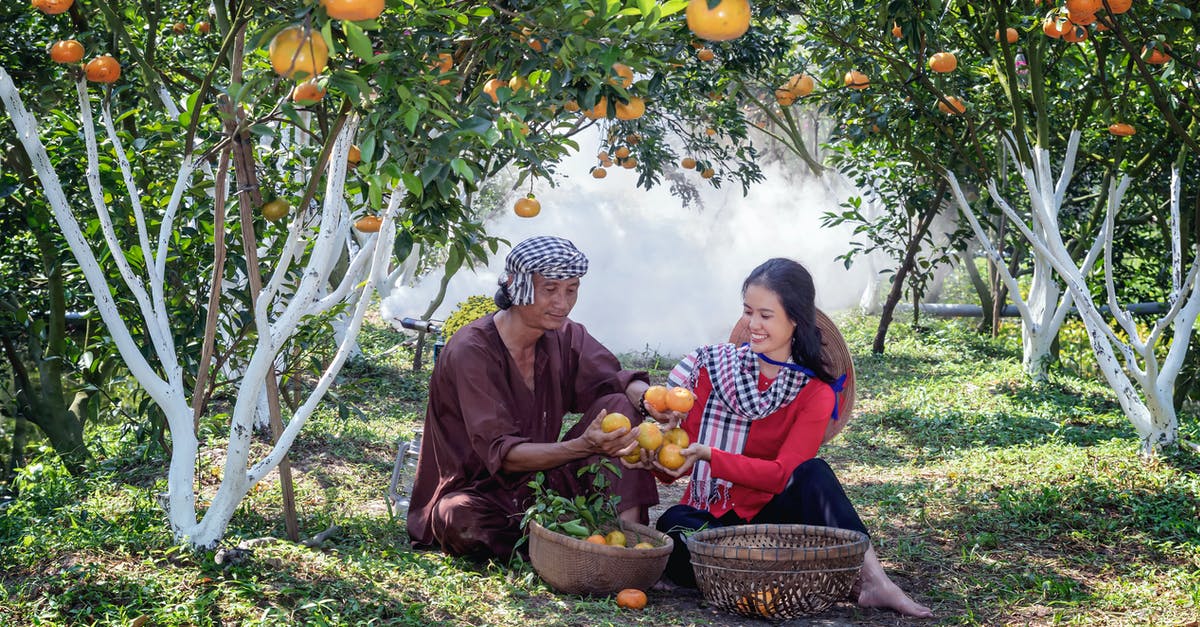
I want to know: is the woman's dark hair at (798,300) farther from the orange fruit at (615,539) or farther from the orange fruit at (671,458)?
the orange fruit at (615,539)

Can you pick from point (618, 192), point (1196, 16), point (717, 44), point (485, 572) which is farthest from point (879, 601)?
point (618, 192)

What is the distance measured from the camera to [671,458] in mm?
3264

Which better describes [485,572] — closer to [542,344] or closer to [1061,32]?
[542,344]

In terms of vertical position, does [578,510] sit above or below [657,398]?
below

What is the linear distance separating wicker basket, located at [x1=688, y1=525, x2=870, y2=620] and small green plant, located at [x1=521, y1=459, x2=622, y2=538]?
34 centimetres

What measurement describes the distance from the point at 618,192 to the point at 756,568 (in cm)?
1807

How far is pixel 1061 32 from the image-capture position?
414 cm

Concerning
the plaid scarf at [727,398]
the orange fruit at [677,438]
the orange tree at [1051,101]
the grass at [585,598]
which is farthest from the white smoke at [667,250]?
the orange fruit at [677,438]

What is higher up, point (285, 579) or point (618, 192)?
point (618, 192)

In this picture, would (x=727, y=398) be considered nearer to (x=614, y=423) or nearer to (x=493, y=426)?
(x=614, y=423)

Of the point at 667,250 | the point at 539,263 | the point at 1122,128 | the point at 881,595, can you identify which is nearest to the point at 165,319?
the point at 539,263

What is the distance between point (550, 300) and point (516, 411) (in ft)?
1.36

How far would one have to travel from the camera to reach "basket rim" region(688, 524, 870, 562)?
2959 millimetres

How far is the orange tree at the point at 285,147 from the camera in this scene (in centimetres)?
256
